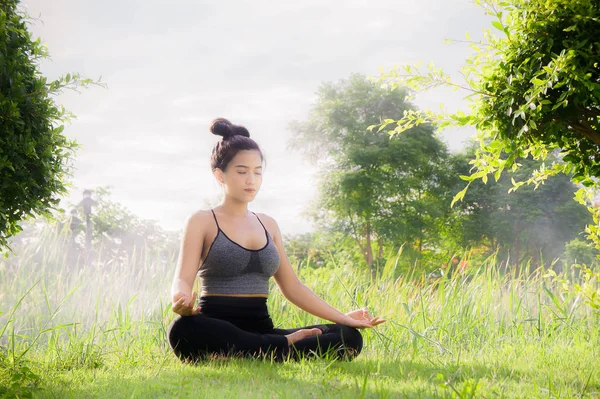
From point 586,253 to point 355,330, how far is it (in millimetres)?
Answer: 29487

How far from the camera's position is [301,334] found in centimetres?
450

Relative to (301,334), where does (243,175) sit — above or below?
above

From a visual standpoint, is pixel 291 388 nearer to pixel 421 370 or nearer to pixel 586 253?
pixel 421 370

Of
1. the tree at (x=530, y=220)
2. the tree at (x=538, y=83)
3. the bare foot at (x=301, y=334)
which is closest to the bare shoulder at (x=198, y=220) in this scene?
the bare foot at (x=301, y=334)

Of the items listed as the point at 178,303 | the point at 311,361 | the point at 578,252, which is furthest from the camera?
the point at 578,252

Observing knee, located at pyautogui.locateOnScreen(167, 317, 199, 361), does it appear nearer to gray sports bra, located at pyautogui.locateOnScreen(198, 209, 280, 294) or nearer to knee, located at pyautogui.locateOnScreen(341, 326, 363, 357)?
gray sports bra, located at pyautogui.locateOnScreen(198, 209, 280, 294)

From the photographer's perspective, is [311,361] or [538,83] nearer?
[538,83]

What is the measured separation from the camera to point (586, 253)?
3033 centimetres

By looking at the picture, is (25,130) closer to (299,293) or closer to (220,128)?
(220,128)

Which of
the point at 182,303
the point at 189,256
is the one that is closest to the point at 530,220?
the point at 189,256

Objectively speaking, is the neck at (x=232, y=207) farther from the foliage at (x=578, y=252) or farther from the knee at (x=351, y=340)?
the foliage at (x=578, y=252)

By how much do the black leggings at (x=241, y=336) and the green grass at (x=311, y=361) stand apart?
0.45 ft

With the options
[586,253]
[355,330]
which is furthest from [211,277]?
[586,253]

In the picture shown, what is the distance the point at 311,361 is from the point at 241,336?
1.76 feet
